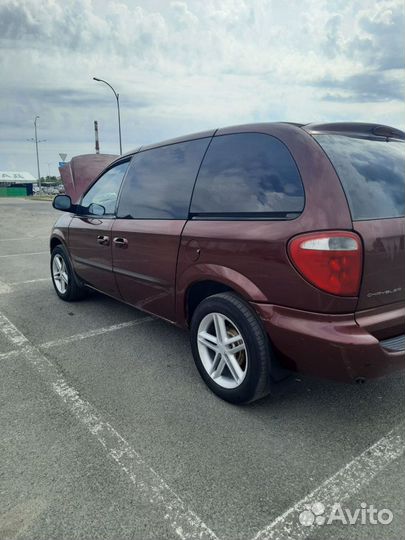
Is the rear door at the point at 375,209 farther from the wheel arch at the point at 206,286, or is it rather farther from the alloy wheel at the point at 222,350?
the alloy wheel at the point at 222,350

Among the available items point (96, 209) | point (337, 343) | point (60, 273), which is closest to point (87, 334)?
point (96, 209)

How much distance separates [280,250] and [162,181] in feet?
4.70

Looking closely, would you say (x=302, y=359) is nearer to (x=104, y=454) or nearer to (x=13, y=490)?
(x=104, y=454)

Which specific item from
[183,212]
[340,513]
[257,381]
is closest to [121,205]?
[183,212]

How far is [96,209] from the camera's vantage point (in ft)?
13.5

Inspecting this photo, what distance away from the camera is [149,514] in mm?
1812

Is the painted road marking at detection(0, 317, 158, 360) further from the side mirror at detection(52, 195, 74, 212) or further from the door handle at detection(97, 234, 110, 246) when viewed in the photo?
the side mirror at detection(52, 195, 74, 212)

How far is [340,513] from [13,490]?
155cm

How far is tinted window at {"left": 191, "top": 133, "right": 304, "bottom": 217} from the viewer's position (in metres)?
2.28

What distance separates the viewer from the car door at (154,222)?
9.80 feet

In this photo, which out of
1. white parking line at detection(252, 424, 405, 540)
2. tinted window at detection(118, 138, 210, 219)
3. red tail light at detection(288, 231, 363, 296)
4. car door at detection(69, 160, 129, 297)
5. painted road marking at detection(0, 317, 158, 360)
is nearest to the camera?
white parking line at detection(252, 424, 405, 540)

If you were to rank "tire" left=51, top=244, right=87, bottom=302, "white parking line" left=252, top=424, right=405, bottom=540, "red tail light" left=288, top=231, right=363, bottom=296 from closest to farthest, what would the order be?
1. "white parking line" left=252, top=424, right=405, bottom=540
2. "red tail light" left=288, top=231, right=363, bottom=296
3. "tire" left=51, top=244, right=87, bottom=302

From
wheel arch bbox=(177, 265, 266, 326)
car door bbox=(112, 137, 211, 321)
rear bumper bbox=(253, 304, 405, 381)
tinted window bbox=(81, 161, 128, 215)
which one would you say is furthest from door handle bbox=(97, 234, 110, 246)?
rear bumper bbox=(253, 304, 405, 381)

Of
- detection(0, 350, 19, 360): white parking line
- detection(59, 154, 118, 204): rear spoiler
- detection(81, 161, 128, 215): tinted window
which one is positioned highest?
detection(59, 154, 118, 204): rear spoiler
